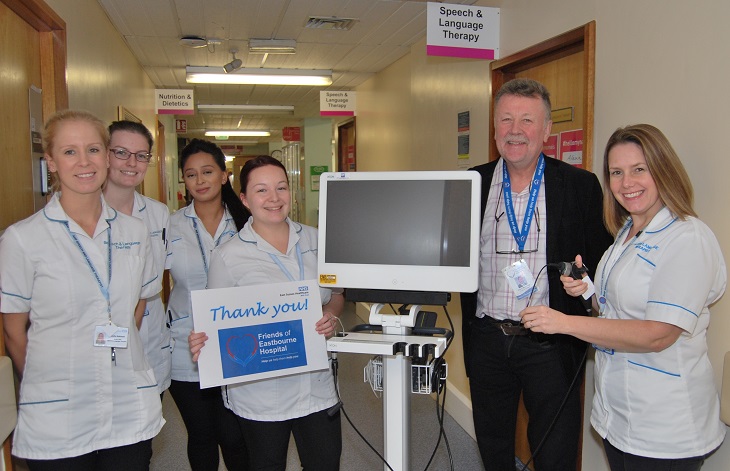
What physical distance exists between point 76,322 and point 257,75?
483 cm

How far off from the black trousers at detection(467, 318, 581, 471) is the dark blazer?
89 mm

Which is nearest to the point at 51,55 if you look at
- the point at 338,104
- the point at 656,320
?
the point at 656,320

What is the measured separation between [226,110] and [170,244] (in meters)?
7.51

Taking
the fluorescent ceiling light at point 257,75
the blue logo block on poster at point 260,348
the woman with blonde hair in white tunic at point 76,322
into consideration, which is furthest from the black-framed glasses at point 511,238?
the fluorescent ceiling light at point 257,75

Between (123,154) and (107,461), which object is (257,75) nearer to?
(123,154)

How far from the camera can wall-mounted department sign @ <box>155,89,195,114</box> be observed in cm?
669

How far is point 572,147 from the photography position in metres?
2.93

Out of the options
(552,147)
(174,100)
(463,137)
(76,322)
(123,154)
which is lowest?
(76,322)

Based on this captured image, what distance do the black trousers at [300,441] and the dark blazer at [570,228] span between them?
2.83 ft

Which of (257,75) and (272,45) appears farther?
(257,75)

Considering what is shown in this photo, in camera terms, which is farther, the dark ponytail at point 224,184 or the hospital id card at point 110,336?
the dark ponytail at point 224,184

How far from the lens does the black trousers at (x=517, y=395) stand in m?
2.09

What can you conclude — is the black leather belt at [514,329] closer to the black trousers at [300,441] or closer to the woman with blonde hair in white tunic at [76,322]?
the black trousers at [300,441]

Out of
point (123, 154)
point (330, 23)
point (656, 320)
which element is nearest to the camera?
point (656, 320)
